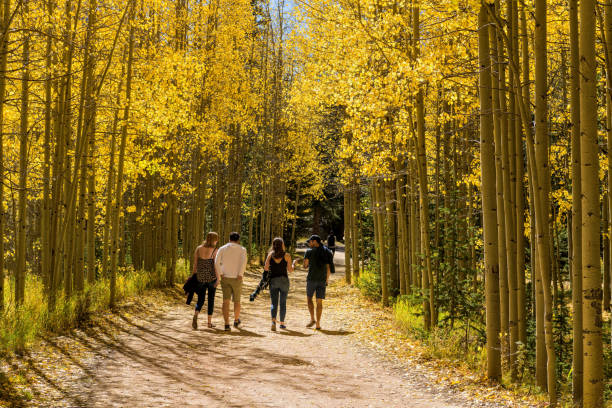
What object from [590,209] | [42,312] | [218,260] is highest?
[590,209]

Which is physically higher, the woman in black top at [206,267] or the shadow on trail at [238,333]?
the woman in black top at [206,267]

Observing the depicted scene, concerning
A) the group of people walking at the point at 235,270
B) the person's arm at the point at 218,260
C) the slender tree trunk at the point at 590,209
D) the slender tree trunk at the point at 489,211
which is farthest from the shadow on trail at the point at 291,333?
the slender tree trunk at the point at 590,209

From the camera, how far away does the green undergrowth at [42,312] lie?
7.64 meters

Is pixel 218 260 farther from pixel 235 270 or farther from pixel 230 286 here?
pixel 230 286

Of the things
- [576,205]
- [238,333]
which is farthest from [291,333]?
[576,205]

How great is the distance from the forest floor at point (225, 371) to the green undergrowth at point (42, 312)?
233 mm

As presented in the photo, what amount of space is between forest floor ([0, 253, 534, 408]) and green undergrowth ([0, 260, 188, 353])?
0.77 feet

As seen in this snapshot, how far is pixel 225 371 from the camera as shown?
761cm

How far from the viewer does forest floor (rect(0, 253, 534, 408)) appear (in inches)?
245

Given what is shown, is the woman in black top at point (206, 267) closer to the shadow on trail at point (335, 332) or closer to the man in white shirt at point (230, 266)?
the man in white shirt at point (230, 266)

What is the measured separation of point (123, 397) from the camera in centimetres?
612

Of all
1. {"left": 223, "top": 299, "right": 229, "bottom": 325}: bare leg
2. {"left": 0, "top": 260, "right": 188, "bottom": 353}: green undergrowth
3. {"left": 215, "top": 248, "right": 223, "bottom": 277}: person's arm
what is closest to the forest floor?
{"left": 0, "top": 260, "right": 188, "bottom": 353}: green undergrowth

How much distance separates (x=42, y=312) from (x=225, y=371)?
11.4ft

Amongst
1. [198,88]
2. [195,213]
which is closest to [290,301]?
[195,213]
